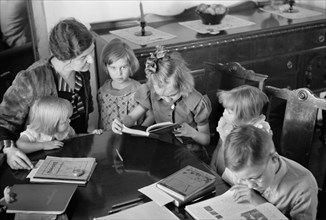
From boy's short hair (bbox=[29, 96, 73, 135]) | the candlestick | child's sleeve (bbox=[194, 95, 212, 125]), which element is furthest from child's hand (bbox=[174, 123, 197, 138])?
the candlestick

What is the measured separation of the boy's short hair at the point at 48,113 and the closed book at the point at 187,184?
703 mm

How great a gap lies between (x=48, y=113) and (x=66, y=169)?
0.37m

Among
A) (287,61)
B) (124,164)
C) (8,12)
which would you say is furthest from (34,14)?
(287,61)

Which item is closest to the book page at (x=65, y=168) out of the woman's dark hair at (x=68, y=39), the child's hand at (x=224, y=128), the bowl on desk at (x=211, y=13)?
the woman's dark hair at (x=68, y=39)

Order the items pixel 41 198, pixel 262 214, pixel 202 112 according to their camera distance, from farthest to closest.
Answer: pixel 202 112
pixel 41 198
pixel 262 214

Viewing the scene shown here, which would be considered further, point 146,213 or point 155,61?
point 155,61

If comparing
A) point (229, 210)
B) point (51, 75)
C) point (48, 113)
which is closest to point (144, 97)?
point (51, 75)

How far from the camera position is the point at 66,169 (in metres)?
2.06

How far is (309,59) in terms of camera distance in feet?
12.6

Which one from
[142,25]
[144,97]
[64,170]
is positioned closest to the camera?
[64,170]

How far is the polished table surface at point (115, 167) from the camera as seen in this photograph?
185 cm

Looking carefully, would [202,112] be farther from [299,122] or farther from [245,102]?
[299,122]

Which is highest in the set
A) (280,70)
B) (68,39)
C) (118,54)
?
(68,39)

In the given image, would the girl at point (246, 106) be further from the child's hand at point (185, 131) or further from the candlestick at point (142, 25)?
the candlestick at point (142, 25)
